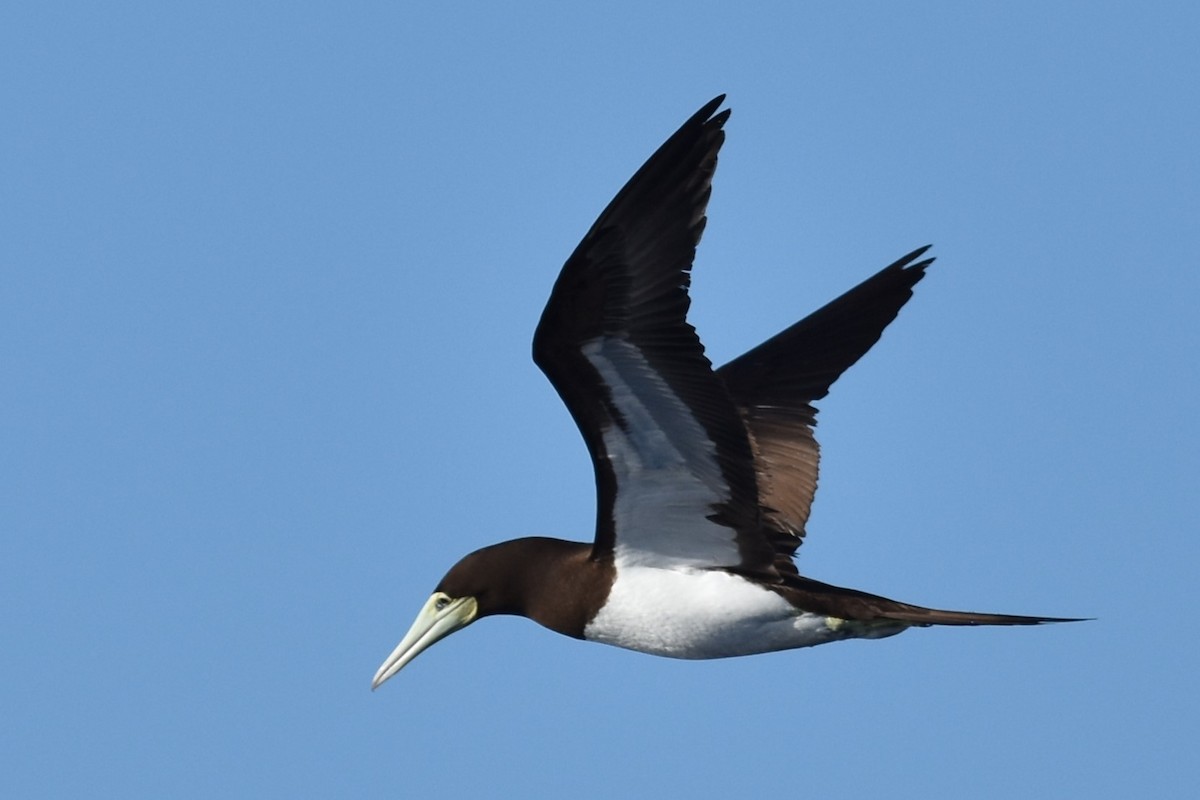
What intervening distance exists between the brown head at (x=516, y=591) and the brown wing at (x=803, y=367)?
2.11m

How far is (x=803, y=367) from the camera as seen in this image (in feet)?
47.7

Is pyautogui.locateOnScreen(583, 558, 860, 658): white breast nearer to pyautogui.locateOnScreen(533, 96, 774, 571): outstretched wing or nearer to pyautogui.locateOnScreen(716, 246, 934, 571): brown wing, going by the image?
pyautogui.locateOnScreen(533, 96, 774, 571): outstretched wing

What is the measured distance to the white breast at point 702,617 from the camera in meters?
12.0

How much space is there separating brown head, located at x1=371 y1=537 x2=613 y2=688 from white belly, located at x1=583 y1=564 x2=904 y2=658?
0.55ft

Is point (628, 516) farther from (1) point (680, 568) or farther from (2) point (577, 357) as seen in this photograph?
(2) point (577, 357)

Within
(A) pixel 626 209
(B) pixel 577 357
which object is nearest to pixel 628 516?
(B) pixel 577 357

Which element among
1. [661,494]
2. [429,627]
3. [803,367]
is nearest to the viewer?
[661,494]

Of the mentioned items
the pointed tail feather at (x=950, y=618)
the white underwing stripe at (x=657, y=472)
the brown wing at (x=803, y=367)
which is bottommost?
the pointed tail feather at (x=950, y=618)

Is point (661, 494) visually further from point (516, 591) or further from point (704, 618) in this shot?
point (516, 591)

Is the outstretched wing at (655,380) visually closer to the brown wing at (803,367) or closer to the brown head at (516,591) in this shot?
the brown head at (516,591)

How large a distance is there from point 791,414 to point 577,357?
3.70m

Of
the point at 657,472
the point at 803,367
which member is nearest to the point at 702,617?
the point at 657,472

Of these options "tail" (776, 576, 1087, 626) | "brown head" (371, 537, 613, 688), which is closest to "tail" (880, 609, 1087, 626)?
"tail" (776, 576, 1087, 626)

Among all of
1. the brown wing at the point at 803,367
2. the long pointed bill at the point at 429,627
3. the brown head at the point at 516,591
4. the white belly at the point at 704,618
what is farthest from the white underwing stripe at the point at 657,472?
the brown wing at the point at 803,367
